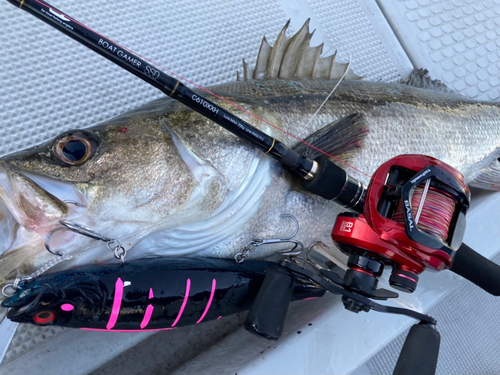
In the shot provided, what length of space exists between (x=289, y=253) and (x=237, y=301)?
0.31m

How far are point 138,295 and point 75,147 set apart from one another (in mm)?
458

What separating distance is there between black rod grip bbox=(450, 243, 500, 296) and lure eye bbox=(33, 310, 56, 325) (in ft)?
4.13

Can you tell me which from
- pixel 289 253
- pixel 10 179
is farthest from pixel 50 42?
pixel 289 253

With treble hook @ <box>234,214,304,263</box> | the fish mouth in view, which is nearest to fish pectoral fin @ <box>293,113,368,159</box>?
treble hook @ <box>234,214,304,263</box>

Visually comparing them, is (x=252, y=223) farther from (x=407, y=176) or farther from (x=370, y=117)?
(x=370, y=117)

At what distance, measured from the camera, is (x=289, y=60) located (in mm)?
1721

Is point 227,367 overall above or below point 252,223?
below

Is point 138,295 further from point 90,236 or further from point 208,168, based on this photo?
point 208,168

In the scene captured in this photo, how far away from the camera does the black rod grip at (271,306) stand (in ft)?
3.62

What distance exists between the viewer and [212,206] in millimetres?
1234

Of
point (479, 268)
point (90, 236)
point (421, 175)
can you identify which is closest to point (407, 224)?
point (421, 175)

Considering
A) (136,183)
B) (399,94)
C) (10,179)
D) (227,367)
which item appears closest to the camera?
(10,179)

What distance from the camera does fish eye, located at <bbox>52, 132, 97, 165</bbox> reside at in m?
1.11

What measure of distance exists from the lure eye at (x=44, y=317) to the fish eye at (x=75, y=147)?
403 millimetres
